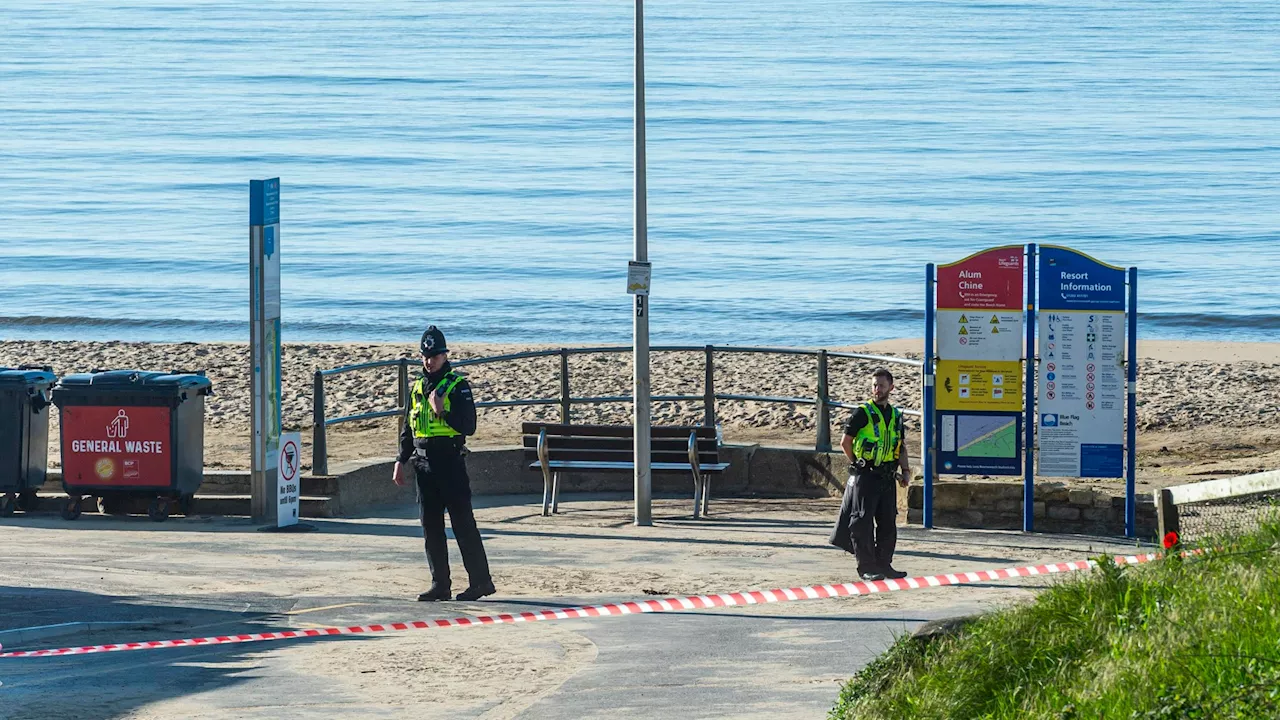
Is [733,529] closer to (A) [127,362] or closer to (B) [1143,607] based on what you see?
(B) [1143,607]

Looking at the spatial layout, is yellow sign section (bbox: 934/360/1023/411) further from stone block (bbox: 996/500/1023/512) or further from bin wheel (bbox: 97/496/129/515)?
bin wheel (bbox: 97/496/129/515)

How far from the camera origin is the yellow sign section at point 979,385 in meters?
13.4

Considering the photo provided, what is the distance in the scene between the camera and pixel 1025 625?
752cm

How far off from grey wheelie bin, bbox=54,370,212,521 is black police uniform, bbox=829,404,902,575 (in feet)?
17.0

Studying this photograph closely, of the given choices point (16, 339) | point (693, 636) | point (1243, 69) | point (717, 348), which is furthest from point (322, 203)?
point (1243, 69)

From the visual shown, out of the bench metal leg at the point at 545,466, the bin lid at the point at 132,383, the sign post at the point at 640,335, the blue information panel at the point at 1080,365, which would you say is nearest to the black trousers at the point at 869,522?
the blue information panel at the point at 1080,365

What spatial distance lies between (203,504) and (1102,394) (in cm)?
675

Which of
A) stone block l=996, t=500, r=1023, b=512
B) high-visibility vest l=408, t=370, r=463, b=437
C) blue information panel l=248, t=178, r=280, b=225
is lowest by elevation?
stone block l=996, t=500, r=1023, b=512

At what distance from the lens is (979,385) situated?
532 inches

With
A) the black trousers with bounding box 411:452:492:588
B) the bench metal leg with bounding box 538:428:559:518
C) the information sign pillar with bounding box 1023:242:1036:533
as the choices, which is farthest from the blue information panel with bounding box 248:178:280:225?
the information sign pillar with bounding box 1023:242:1036:533

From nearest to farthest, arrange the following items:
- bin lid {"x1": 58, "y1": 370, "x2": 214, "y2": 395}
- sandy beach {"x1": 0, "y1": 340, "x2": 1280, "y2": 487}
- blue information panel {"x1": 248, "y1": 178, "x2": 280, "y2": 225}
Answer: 1. blue information panel {"x1": 248, "y1": 178, "x2": 280, "y2": 225}
2. bin lid {"x1": 58, "y1": 370, "x2": 214, "y2": 395}
3. sandy beach {"x1": 0, "y1": 340, "x2": 1280, "y2": 487}

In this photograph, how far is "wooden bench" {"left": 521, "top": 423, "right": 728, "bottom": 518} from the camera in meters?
14.6

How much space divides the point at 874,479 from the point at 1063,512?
8.42 ft

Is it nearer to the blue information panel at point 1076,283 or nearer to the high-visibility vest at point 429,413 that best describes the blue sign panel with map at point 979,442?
the blue information panel at point 1076,283
